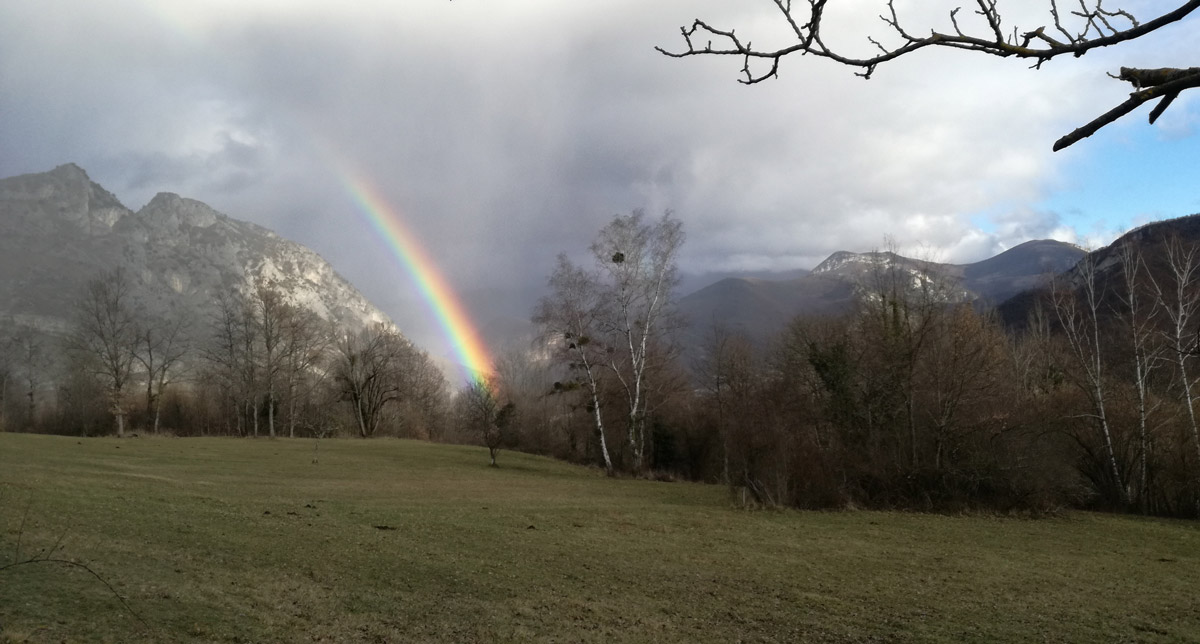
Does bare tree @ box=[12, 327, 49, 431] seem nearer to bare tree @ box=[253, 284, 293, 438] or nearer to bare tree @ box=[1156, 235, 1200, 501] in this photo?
bare tree @ box=[253, 284, 293, 438]

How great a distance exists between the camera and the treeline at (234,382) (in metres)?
59.0

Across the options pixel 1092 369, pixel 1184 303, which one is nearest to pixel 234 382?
pixel 1092 369

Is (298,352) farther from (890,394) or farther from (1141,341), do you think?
(1141,341)

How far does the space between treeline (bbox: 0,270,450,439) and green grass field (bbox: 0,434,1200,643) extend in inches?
1740

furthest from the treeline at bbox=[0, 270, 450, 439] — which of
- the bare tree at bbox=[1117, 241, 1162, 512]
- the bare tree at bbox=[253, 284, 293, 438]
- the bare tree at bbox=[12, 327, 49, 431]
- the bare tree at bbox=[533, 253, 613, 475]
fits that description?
the bare tree at bbox=[1117, 241, 1162, 512]

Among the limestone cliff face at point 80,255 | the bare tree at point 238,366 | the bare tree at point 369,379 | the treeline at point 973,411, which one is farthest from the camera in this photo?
the limestone cliff face at point 80,255

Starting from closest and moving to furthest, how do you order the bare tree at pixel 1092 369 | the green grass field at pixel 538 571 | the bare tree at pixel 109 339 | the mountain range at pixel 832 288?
the green grass field at pixel 538 571 < the bare tree at pixel 1092 369 < the mountain range at pixel 832 288 < the bare tree at pixel 109 339

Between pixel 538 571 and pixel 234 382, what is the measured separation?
63977 millimetres

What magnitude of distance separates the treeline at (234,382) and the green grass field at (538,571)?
145 ft

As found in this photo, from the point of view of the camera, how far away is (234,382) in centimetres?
6481

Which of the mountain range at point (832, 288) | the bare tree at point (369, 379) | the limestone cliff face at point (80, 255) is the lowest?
the bare tree at point (369, 379)

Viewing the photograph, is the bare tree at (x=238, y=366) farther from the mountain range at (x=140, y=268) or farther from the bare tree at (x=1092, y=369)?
the bare tree at (x=1092, y=369)

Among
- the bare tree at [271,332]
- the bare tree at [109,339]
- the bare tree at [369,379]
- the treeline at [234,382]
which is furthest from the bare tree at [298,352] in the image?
the bare tree at [109,339]

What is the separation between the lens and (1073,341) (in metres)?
27.9
